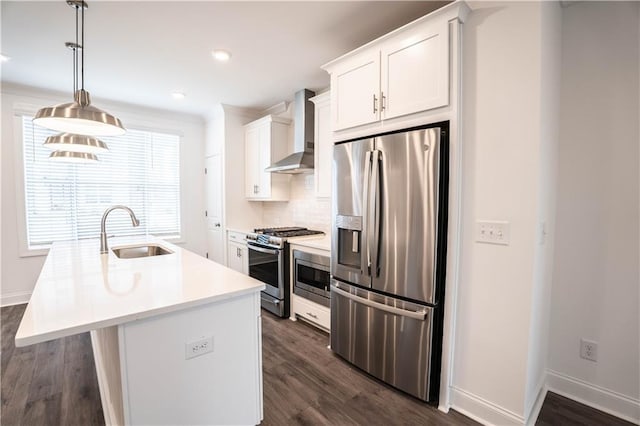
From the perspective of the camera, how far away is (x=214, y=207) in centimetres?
462

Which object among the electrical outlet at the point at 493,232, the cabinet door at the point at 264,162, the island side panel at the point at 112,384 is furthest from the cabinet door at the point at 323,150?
the island side panel at the point at 112,384

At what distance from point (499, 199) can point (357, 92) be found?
123 cm

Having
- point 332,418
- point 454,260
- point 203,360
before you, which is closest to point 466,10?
point 454,260

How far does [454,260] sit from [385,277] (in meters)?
0.46

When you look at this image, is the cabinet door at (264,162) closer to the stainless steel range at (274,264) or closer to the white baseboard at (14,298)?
the stainless steel range at (274,264)

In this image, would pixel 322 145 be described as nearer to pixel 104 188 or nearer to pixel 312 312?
pixel 312 312

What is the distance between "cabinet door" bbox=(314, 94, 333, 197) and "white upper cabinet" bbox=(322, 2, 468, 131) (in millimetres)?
740

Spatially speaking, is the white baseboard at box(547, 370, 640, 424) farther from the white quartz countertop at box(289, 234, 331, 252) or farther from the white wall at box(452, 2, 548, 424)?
the white quartz countertop at box(289, 234, 331, 252)

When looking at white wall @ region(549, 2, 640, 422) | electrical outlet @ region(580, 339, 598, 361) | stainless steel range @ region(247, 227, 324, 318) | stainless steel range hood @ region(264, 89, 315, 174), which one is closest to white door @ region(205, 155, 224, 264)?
stainless steel range @ region(247, 227, 324, 318)

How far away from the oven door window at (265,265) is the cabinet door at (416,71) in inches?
77.5

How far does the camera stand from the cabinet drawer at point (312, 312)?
2783 millimetres

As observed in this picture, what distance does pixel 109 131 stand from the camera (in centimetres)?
180

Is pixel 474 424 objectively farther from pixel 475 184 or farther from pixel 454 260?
pixel 475 184

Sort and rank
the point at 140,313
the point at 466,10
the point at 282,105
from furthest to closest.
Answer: the point at 282,105
the point at 466,10
the point at 140,313
